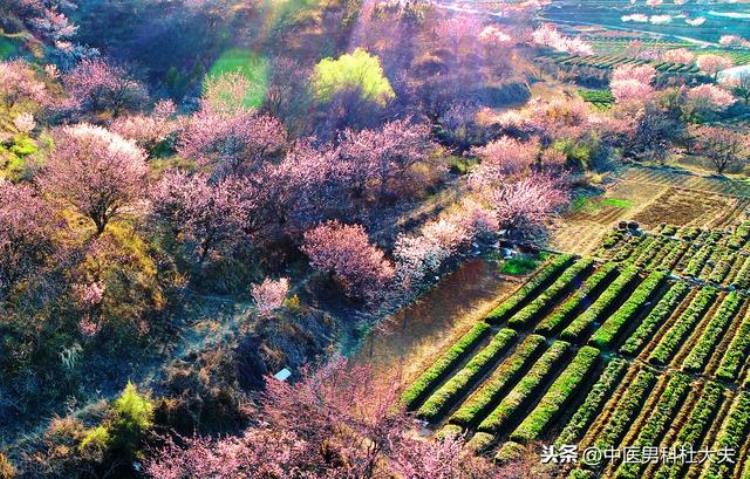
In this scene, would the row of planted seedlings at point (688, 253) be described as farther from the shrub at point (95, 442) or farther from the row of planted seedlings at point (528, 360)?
the shrub at point (95, 442)

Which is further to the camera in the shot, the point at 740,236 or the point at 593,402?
the point at 740,236

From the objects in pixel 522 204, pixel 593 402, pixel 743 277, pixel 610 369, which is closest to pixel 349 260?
pixel 593 402

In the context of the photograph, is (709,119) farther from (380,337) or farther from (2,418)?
(2,418)

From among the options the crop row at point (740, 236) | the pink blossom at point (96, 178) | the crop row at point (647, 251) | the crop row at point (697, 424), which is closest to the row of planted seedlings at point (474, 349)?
the crop row at point (647, 251)

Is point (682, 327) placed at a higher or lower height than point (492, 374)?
higher

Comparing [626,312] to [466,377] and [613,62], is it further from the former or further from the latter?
[613,62]
